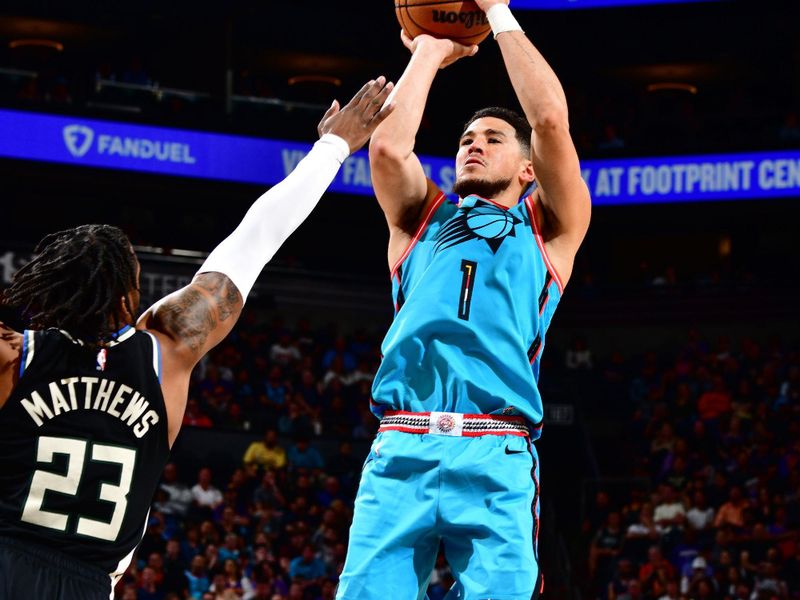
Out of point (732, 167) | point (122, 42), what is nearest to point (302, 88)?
point (122, 42)

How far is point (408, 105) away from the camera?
14.5 feet

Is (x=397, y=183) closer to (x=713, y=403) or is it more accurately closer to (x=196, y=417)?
(x=196, y=417)

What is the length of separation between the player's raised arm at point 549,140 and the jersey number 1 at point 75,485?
2.01 meters

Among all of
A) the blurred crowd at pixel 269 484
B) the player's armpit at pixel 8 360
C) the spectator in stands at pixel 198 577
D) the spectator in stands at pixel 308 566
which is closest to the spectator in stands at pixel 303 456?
the blurred crowd at pixel 269 484

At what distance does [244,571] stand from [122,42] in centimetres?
1398

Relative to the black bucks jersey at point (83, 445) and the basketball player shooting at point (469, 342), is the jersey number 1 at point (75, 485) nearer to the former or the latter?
the black bucks jersey at point (83, 445)

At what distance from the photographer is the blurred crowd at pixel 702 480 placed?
12.4 m

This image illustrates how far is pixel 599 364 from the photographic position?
19938 mm

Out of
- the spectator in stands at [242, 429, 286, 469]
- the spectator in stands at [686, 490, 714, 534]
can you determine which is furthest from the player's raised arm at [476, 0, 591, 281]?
the spectator in stands at [242, 429, 286, 469]

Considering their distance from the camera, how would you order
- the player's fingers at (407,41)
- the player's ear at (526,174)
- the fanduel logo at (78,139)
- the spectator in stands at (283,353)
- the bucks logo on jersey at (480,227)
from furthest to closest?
1. the fanduel logo at (78,139)
2. the spectator in stands at (283,353)
3. the player's fingers at (407,41)
4. the player's ear at (526,174)
5. the bucks logo on jersey at (480,227)

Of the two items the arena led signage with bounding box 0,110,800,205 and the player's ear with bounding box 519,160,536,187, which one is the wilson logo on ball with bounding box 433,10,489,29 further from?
the arena led signage with bounding box 0,110,800,205

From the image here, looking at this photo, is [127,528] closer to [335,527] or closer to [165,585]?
[165,585]

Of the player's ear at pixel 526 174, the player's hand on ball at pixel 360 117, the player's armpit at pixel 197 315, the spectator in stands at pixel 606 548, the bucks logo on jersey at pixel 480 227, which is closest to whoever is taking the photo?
the player's armpit at pixel 197 315

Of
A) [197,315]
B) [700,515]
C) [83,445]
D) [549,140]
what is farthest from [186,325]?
[700,515]
